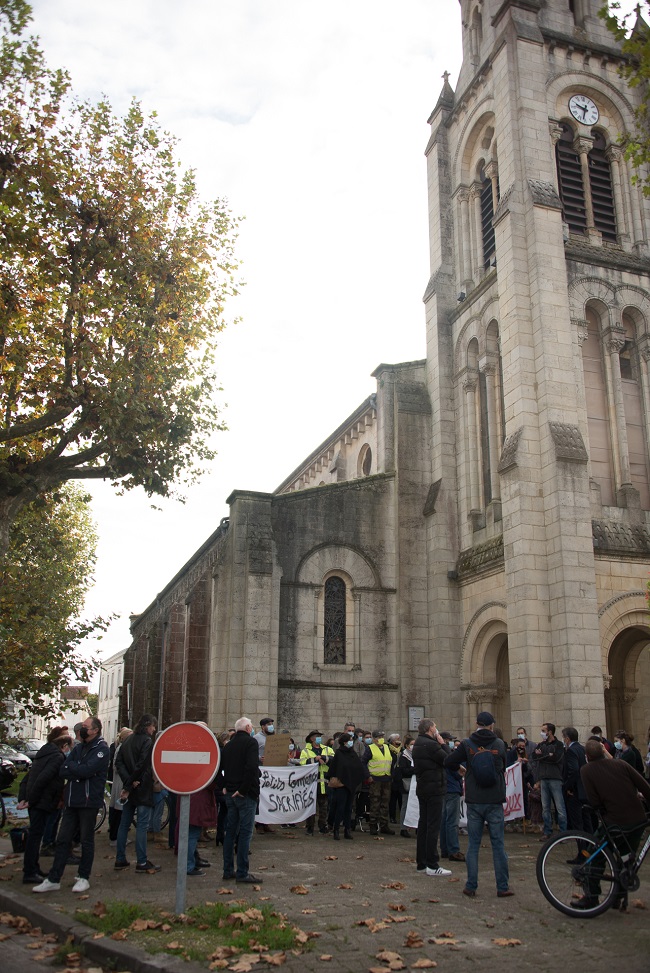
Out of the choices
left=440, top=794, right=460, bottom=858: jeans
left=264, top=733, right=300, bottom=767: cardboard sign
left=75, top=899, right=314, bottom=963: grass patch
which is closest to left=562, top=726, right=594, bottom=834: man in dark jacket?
left=440, top=794, right=460, bottom=858: jeans

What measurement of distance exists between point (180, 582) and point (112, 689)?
55086 millimetres

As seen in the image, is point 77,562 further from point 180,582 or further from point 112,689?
point 112,689

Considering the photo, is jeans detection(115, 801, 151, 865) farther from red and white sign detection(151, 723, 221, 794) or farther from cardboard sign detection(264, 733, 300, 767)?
cardboard sign detection(264, 733, 300, 767)

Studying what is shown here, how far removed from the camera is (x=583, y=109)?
23484 mm

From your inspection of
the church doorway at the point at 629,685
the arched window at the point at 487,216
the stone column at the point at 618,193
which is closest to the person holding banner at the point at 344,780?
the church doorway at the point at 629,685

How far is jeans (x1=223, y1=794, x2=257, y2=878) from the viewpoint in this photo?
31.0 ft

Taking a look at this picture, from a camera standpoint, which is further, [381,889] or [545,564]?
[545,564]

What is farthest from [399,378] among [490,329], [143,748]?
[143,748]

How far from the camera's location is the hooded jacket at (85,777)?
941 cm

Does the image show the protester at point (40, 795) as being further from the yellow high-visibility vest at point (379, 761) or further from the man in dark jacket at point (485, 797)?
the yellow high-visibility vest at point (379, 761)

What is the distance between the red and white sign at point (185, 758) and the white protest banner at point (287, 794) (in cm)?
698

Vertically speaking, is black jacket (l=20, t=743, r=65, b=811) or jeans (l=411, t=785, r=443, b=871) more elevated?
black jacket (l=20, t=743, r=65, b=811)

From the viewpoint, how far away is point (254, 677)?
19.7m

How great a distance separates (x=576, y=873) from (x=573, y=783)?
5760 millimetres
